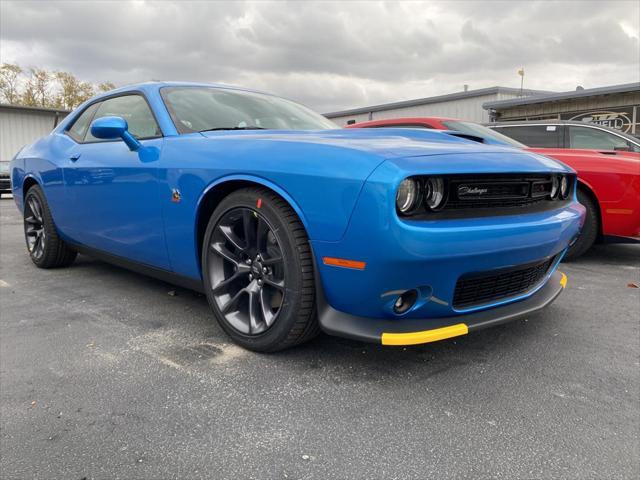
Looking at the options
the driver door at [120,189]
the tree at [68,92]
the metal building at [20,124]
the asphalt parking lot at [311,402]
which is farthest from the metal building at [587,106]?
the tree at [68,92]

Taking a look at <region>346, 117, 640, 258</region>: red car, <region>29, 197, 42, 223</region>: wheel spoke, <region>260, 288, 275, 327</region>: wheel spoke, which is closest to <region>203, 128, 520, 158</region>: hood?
<region>260, 288, 275, 327</region>: wheel spoke

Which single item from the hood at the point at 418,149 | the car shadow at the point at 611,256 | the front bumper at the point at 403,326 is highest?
the hood at the point at 418,149

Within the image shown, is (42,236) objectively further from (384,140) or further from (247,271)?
(384,140)

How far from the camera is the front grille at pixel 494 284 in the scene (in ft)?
6.83

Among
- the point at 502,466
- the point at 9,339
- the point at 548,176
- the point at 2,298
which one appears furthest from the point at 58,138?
the point at 502,466

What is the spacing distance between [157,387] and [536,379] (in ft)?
5.40

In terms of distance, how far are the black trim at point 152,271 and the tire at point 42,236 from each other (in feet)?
1.26

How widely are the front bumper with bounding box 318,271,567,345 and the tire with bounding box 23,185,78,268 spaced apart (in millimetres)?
2970

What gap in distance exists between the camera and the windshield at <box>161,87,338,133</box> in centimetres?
290

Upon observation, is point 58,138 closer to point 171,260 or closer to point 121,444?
point 171,260

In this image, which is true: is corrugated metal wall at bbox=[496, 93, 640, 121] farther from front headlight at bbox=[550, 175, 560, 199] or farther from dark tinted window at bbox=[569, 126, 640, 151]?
front headlight at bbox=[550, 175, 560, 199]

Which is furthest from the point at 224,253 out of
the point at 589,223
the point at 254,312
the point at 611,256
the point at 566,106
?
the point at 566,106

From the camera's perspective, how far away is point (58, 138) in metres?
4.03

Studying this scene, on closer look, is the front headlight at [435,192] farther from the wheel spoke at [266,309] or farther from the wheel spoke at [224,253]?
the wheel spoke at [224,253]
